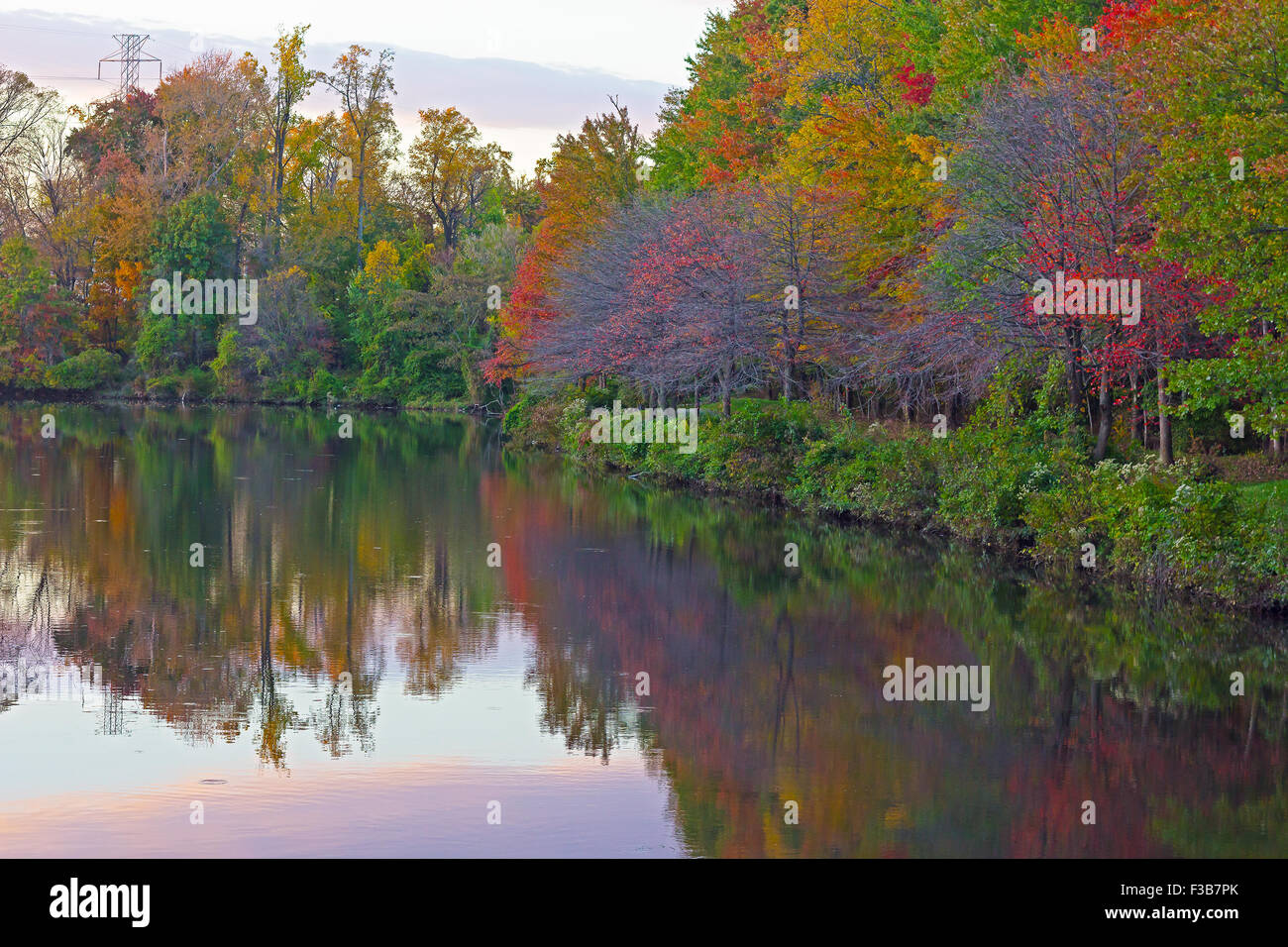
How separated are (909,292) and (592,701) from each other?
19232 mm

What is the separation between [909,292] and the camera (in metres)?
30.8

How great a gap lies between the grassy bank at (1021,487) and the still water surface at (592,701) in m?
0.79

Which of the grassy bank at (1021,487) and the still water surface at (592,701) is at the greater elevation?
the grassy bank at (1021,487)

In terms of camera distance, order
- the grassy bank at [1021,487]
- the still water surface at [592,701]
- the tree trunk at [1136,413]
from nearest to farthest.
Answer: the still water surface at [592,701] → the grassy bank at [1021,487] → the tree trunk at [1136,413]

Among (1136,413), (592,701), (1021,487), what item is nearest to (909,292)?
(1136,413)

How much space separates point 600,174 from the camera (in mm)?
54844

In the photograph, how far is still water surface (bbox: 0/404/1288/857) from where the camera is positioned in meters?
10.1

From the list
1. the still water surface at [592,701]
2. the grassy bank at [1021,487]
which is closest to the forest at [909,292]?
the grassy bank at [1021,487]

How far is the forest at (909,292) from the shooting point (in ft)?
62.0

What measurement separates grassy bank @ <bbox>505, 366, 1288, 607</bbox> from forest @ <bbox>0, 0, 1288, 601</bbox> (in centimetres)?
6

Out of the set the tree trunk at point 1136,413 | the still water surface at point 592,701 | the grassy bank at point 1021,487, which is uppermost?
the tree trunk at point 1136,413

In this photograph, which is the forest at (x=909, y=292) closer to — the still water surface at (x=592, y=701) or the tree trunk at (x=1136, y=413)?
the tree trunk at (x=1136, y=413)

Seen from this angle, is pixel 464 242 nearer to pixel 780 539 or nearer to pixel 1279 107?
pixel 780 539

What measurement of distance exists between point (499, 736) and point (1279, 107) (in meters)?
13.1
